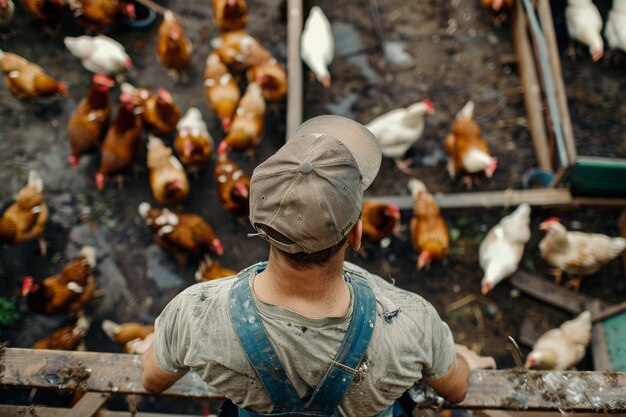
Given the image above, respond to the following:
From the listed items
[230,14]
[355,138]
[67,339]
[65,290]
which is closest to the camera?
[355,138]

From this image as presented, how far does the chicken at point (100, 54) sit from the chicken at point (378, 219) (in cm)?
274

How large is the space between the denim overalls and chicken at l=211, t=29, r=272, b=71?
3.51 meters

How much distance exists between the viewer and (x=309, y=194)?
1178mm

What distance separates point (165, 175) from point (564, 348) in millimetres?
3329

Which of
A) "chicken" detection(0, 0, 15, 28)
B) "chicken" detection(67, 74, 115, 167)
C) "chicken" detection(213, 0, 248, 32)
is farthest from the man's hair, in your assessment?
"chicken" detection(0, 0, 15, 28)

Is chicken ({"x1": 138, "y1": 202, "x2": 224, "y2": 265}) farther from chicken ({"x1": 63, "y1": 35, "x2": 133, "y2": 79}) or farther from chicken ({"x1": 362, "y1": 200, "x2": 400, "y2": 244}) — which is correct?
chicken ({"x1": 63, "y1": 35, "x2": 133, "y2": 79})

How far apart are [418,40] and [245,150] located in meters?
2.18

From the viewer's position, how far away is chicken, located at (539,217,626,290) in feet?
12.4

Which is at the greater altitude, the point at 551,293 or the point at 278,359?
the point at 278,359

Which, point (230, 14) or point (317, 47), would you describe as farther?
point (230, 14)

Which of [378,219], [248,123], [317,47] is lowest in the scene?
[378,219]

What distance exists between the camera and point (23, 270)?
410 centimetres

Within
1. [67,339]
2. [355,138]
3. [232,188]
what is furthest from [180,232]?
[355,138]

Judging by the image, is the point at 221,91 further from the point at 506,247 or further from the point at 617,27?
the point at 617,27
